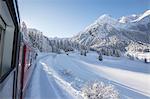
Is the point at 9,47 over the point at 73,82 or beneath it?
over

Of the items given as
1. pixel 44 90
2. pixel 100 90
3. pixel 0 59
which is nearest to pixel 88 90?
pixel 100 90

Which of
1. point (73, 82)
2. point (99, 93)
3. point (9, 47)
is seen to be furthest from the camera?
point (73, 82)

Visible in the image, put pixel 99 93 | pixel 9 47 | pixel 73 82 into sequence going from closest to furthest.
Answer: pixel 9 47 < pixel 99 93 < pixel 73 82

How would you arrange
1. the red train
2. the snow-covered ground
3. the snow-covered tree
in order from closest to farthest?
the red train, the snow-covered ground, the snow-covered tree

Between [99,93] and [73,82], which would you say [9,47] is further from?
[73,82]

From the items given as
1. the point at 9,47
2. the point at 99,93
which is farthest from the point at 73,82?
the point at 9,47

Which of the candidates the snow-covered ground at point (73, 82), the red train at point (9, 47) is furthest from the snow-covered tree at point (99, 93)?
the red train at point (9, 47)

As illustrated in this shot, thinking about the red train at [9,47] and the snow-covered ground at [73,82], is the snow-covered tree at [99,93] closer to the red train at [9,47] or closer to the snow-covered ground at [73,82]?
the snow-covered ground at [73,82]

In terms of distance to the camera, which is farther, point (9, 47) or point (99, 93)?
point (99, 93)

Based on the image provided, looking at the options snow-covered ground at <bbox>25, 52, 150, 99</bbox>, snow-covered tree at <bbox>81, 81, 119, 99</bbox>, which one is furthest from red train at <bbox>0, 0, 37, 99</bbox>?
snow-covered tree at <bbox>81, 81, 119, 99</bbox>

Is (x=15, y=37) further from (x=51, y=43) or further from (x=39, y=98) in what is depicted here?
(x=51, y=43)

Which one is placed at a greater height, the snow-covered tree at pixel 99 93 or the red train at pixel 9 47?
the red train at pixel 9 47

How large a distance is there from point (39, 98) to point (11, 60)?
28.2 ft

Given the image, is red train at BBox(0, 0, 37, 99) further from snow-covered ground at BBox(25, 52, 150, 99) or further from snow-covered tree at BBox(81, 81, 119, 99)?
snow-covered tree at BBox(81, 81, 119, 99)
